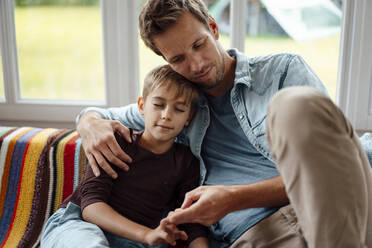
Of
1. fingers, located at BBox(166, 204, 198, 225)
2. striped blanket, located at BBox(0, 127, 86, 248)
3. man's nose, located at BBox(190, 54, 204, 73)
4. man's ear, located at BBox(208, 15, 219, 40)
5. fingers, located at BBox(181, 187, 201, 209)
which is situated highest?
man's ear, located at BBox(208, 15, 219, 40)

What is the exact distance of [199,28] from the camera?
1.19m

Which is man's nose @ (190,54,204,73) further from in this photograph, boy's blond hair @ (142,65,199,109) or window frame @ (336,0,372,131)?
window frame @ (336,0,372,131)

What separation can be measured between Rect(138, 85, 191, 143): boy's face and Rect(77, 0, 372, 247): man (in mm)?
87

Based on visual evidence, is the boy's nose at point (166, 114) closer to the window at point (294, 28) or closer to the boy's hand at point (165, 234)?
the boy's hand at point (165, 234)

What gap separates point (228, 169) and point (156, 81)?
38cm

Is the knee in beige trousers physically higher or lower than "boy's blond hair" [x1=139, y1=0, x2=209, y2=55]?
lower

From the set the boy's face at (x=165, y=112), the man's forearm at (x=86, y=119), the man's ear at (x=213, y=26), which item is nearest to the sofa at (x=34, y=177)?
the man's forearm at (x=86, y=119)

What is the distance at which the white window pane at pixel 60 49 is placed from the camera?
1937 millimetres

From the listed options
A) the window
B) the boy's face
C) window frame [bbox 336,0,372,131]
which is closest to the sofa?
the boy's face

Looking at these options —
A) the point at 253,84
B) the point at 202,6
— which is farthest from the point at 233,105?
the point at 202,6

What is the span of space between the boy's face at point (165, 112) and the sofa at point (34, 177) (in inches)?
16.7

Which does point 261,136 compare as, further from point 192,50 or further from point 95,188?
point 95,188

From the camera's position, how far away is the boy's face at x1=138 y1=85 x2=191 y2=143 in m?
1.18

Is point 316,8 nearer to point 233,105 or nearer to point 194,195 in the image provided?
point 233,105
